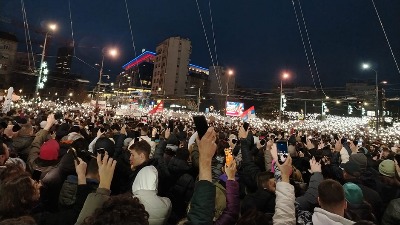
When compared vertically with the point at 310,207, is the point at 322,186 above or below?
above

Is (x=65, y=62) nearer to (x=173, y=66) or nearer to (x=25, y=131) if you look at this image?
(x=173, y=66)

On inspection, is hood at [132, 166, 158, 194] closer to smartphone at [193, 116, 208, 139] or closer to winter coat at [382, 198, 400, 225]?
smartphone at [193, 116, 208, 139]

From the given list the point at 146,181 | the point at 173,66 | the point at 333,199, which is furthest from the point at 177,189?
the point at 173,66

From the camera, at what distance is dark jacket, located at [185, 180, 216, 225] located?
2385mm

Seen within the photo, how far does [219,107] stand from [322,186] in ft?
257

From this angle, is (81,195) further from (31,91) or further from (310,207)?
(31,91)

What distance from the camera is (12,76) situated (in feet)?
255

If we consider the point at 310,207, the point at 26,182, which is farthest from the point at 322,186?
the point at 26,182

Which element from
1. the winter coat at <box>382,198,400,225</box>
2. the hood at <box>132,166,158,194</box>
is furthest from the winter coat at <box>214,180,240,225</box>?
the winter coat at <box>382,198,400,225</box>

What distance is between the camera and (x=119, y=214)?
180 cm

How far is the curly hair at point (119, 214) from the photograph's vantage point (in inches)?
69.6

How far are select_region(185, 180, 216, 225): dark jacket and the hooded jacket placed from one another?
0.82 meters

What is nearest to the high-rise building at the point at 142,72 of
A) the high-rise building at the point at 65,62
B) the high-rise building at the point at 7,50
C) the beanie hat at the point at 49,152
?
the high-rise building at the point at 7,50

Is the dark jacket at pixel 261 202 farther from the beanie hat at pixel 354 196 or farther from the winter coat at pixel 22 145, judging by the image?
the winter coat at pixel 22 145
